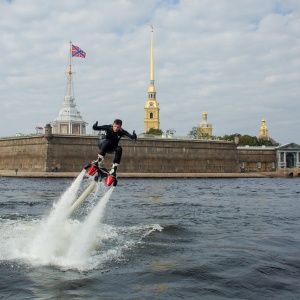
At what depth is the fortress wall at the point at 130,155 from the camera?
7894 cm

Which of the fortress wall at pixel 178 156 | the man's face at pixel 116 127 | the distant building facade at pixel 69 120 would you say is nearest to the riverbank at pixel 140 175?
the fortress wall at pixel 178 156

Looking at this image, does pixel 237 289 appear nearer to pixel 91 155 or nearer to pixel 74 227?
pixel 74 227

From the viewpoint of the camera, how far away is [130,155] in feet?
278

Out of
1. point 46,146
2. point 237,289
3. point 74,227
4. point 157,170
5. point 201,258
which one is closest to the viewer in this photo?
point 237,289

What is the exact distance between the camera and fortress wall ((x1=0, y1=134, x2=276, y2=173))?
259ft

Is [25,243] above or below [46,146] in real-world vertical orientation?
below

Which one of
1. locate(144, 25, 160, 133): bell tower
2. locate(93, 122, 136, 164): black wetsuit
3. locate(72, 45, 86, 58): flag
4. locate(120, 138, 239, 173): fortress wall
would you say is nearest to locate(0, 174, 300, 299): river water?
locate(93, 122, 136, 164): black wetsuit

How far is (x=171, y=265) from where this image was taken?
41.3 ft

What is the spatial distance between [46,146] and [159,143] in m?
21.1

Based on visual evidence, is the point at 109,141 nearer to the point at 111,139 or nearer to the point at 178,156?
the point at 111,139

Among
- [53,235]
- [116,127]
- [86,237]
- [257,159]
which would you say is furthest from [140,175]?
[116,127]

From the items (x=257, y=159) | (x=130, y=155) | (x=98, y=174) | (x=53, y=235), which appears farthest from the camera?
(x=257, y=159)

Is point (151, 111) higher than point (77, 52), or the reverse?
point (151, 111)

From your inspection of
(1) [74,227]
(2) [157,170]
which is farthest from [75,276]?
(2) [157,170]
